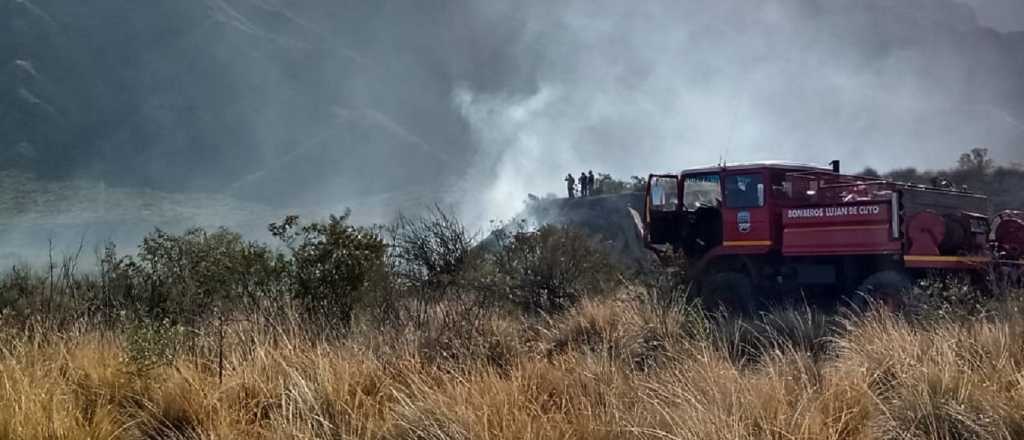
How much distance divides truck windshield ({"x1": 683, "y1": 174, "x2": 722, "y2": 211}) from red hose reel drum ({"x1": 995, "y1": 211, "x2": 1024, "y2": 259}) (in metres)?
4.35

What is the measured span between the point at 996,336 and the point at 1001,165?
36.5 meters

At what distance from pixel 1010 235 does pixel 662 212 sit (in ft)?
18.3

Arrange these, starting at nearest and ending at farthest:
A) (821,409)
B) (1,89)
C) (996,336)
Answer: (821,409)
(996,336)
(1,89)

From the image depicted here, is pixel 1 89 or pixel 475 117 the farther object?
pixel 475 117

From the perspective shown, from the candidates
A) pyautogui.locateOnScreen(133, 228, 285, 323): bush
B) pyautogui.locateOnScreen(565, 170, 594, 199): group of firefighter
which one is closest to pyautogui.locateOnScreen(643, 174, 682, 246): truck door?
pyautogui.locateOnScreen(133, 228, 285, 323): bush

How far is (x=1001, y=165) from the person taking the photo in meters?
37.8

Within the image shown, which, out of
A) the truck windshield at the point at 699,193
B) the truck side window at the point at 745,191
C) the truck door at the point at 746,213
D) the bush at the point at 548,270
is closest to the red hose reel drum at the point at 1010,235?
the truck door at the point at 746,213

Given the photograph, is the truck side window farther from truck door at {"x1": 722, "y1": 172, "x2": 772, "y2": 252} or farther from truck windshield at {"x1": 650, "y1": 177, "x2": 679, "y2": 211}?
truck windshield at {"x1": 650, "y1": 177, "x2": 679, "y2": 211}

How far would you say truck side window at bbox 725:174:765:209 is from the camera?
1431 cm

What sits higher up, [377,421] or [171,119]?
[171,119]

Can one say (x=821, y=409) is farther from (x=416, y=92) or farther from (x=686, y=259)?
(x=416, y=92)

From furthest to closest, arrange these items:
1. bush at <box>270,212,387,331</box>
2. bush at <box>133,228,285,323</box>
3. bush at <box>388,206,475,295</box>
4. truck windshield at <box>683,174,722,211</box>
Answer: truck windshield at <box>683,174,722,211</box> → bush at <box>388,206,475,295</box> → bush at <box>270,212,387,331</box> → bush at <box>133,228,285,323</box>

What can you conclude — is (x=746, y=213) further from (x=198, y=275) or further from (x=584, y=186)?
(x=584, y=186)

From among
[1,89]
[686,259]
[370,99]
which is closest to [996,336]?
[686,259]
